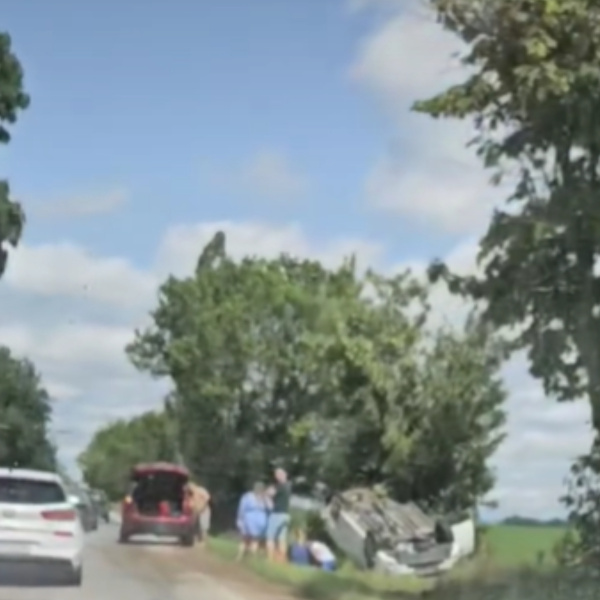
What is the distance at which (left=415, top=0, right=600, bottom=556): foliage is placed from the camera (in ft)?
77.9

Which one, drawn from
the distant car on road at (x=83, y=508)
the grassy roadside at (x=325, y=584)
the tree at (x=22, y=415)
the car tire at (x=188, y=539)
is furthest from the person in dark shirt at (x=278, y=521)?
the tree at (x=22, y=415)

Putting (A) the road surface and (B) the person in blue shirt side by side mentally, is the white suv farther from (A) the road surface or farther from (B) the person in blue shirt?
(B) the person in blue shirt

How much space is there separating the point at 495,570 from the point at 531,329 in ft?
14.4

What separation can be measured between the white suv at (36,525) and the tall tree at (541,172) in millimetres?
7903

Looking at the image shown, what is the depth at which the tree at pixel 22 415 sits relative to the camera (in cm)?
11306

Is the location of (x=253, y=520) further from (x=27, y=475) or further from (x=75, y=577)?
(x=27, y=475)

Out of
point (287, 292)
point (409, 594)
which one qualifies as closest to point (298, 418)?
point (287, 292)

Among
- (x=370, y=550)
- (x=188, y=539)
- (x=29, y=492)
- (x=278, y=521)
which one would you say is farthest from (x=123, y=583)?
(x=188, y=539)

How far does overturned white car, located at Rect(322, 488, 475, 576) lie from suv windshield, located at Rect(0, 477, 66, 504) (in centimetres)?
1482

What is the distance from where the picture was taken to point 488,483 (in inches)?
2680

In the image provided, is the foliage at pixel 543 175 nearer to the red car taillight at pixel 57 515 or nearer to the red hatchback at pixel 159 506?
the red car taillight at pixel 57 515

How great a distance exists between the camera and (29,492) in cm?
2948

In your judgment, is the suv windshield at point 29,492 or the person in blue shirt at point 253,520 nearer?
the suv windshield at point 29,492

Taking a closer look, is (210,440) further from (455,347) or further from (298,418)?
(455,347)
